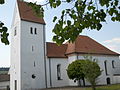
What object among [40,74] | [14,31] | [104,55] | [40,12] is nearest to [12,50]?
[14,31]

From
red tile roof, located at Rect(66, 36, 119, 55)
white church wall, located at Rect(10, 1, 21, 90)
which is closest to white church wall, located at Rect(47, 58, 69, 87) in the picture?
red tile roof, located at Rect(66, 36, 119, 55)

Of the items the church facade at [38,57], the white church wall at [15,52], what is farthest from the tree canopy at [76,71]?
the white church wall at [15,52]

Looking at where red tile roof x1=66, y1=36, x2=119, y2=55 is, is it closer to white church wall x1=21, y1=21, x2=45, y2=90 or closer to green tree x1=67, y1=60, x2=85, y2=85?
green tree x1=67, y1=60, x2=85, y2=85

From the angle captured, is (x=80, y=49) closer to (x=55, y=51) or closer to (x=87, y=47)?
(x=87, y=47)

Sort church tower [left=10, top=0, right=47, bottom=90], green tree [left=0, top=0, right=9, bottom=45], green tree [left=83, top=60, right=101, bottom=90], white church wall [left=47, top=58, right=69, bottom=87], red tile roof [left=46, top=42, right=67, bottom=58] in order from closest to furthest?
green tree [left=0, top=0, right=9, bottom=45], green tree [left=83, top=60, right=101, bottom=90], church tower [left=10, top=0, right=47, bottom=90], white church wall [left=47, top=58, right=69, bottom=87], red tile roof [left=46, top=42, right=67, bottom=58]

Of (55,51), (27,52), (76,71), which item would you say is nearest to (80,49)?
(55,51)

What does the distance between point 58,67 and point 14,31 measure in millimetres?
10470

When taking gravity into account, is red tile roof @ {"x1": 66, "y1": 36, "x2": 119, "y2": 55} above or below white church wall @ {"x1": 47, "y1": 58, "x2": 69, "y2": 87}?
above

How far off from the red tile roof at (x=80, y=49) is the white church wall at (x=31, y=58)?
2.41 meters

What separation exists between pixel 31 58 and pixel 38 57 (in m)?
1.45

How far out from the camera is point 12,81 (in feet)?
118

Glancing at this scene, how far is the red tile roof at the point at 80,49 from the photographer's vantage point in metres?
38.2

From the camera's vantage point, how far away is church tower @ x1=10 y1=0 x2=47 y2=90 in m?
33.9

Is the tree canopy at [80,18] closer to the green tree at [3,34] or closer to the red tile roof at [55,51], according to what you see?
the green tree at [3,34]
